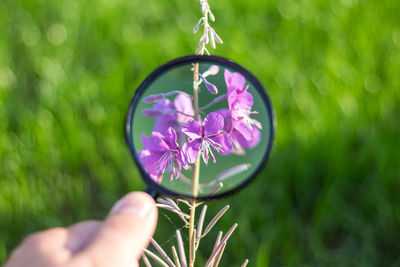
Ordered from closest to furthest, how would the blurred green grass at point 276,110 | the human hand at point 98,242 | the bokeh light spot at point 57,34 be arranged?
the human hand at point 98,242 → the blurred green grass at point 276,110 → the bokeh light spot at point 57,34

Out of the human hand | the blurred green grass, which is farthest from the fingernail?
the blurred green grass

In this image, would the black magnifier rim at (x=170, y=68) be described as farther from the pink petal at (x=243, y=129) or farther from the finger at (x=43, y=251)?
the finger at (x=43, y=251)

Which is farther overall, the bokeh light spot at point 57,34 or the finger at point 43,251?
the bokeh light spot at point 57,34

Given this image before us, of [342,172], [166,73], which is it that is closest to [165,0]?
[342,172]

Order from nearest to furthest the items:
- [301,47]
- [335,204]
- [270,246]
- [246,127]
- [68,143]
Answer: [246,127] → [270,246] → [335,204] → [68,143] → [301,47]

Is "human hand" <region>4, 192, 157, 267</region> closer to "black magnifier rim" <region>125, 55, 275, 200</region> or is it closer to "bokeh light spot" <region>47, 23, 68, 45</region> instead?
"black magnifier rim" <region>125, 55, 275, 200</region>

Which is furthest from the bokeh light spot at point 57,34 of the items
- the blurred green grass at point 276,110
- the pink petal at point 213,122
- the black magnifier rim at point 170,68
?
the pink petal at point 213,122

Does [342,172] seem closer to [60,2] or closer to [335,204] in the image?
[335,204]
